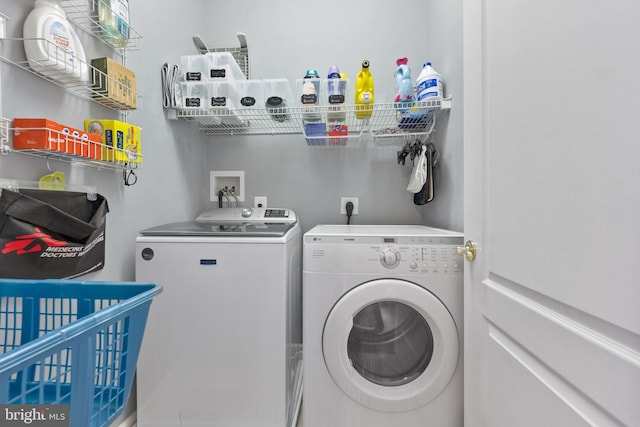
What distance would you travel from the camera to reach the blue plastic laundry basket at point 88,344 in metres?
0.45

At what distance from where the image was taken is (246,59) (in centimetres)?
189

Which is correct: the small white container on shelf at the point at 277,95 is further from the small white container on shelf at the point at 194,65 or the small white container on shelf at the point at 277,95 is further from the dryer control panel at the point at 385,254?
the dryer control panel at the point at 385,254

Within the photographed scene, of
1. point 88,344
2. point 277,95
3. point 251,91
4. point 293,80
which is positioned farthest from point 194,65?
point 88,344

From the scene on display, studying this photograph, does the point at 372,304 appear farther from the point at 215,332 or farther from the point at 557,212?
the point at 557,212

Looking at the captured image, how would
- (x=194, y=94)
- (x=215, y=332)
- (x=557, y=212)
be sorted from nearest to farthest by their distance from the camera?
(x=557, y=212) → (x=215, y=332) → (x=194, y=94)

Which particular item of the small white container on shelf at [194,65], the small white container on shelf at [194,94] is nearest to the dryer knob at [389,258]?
the small white container on shelf at [194,94]

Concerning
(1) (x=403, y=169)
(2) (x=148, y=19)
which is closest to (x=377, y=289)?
(1) (x=403, y=169)

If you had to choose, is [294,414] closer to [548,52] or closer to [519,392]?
[519,392]

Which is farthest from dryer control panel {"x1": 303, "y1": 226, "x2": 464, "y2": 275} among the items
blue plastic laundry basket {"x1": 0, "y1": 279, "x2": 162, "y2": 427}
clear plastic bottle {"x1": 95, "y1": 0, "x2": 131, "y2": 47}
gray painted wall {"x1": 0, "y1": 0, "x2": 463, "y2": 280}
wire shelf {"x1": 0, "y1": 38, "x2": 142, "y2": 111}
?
clear plastic bottle {"x1": 95, "y1": 0, "x2": 131, "y2": 47}

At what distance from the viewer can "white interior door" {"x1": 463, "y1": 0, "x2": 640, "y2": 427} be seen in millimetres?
441

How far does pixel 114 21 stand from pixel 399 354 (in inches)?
69.8

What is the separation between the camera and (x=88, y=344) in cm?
46

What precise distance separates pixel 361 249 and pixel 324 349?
1.44 feet
